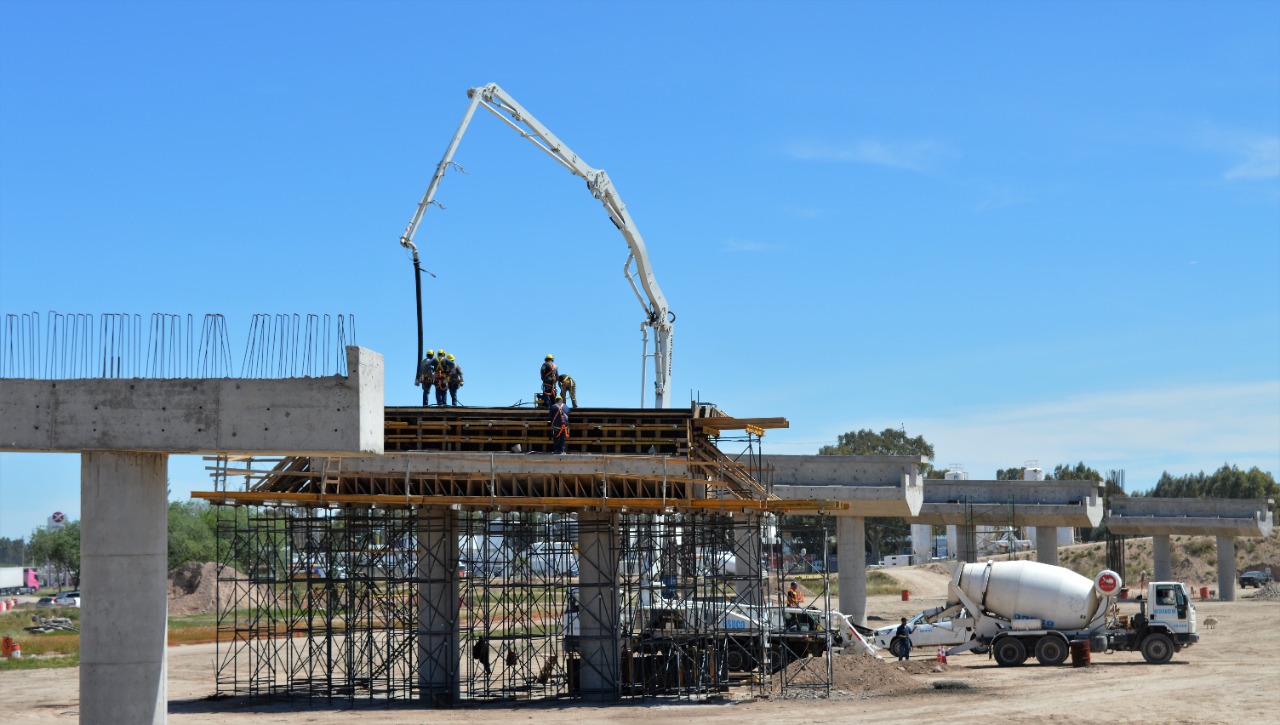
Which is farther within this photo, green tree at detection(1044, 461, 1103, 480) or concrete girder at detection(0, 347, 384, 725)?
green tree at detection(1044, 461, 1103, 480)

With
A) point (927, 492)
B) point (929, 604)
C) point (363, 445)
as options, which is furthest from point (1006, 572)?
point (929, 604)

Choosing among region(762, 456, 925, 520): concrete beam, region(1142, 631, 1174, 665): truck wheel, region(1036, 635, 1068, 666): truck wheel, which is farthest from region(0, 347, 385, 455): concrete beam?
region(762, 456, 925, 520): concrete beam

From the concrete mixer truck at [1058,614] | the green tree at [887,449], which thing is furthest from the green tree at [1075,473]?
the concrete mixer truck at [1058,614]

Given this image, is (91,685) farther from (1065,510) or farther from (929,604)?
(929,604)

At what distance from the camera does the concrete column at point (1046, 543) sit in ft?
191

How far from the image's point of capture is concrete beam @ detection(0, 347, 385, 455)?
16.2m

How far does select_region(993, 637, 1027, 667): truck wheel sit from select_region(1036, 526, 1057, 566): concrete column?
73.6 feet

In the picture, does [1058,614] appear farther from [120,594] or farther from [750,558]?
[120,594]

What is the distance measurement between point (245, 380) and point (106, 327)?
2131 millimetres

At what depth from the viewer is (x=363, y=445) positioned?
645 inches

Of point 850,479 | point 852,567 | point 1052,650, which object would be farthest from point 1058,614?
point 852,567

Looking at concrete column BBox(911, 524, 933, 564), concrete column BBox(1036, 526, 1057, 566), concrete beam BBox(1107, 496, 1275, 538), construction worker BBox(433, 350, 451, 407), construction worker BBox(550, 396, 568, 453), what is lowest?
concrete column BBox(911, 524, 933, 564)

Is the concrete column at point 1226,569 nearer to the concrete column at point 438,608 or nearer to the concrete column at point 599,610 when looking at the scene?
the concrete column at point 599,610

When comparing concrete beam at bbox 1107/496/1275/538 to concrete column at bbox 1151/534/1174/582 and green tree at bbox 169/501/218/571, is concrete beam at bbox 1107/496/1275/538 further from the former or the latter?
green tree at bbox 169/501/218/571
